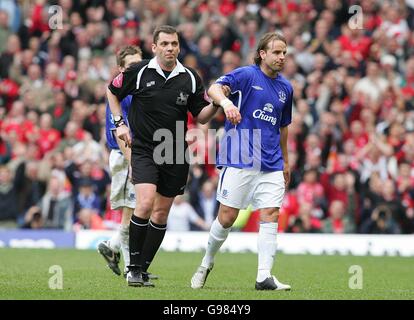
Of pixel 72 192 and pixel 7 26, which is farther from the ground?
pixel 7 26

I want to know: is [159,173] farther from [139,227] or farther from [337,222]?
[337,222]

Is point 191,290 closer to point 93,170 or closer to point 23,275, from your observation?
point 23,275

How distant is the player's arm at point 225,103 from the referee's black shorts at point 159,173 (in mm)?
934

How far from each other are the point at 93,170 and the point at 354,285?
31.6 feet

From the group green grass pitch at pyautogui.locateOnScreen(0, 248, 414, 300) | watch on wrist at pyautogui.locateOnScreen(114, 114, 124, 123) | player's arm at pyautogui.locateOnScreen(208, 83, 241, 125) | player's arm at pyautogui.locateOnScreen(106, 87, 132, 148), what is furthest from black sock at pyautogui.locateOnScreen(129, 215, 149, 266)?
player's arm at pyautogui.locateOnScreen(208, 83, 241, 125)

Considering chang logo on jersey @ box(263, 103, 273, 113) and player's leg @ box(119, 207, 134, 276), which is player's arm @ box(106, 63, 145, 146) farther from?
player's leg @ box(119, 207, 134, 276)

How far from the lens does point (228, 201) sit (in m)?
10.8

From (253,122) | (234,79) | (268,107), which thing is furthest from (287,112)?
(234,79)

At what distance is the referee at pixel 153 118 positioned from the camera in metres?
10.9

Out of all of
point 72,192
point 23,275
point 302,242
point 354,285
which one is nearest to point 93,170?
point 72,192

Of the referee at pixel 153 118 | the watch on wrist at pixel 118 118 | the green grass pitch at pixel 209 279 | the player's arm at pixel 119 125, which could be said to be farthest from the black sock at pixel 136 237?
the watch on wrist at pixel 118 118

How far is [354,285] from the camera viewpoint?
1174 centimetres
